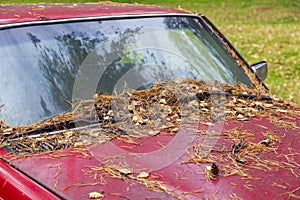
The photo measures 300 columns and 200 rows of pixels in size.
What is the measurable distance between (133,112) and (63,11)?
0.93m

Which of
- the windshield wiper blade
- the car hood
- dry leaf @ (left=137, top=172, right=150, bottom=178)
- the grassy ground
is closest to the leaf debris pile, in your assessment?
the windshield wiper blade

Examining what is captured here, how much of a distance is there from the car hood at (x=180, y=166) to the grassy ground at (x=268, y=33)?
5.37m

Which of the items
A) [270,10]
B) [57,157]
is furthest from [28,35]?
[270,10]

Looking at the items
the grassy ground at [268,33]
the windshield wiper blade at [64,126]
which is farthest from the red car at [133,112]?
the grassy ground at [268,33]

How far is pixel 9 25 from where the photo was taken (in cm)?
296

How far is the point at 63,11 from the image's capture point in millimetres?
3342

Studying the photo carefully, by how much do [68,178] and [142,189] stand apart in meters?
0.30

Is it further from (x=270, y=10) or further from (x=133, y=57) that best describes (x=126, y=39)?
(x=270, y=10)

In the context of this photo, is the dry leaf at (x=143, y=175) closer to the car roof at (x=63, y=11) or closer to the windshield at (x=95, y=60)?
the windshield at (x=95, y=60)

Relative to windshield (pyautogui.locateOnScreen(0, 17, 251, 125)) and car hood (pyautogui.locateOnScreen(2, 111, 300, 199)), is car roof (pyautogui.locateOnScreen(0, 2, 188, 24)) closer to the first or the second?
windshield (pyautogui.locateOnScreen(0, 17, 251, 125))

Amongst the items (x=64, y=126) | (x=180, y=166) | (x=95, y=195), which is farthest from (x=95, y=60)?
(x=95, y=195)

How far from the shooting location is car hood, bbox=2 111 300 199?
2.04 metres

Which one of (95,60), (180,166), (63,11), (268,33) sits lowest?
(268,33)

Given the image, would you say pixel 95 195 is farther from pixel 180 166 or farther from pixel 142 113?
pixel 142 113
